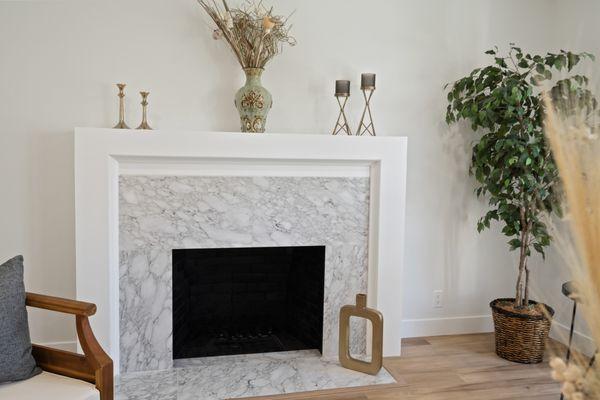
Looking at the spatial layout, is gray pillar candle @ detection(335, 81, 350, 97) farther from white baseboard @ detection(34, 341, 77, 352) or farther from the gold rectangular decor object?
white baseboard @ detection(34, 341, 77, 352)

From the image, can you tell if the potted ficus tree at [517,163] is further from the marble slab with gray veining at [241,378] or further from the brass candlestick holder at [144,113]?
the brass candlestick holder at [144,113]

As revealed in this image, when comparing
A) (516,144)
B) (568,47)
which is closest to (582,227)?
(516,144)

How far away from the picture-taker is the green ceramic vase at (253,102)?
2.76 metres

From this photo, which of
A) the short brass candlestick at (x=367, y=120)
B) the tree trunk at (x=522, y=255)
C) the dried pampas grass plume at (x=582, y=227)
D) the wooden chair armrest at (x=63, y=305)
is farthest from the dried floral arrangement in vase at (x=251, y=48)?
the dried pampas grass plume at (x=582, y=227)

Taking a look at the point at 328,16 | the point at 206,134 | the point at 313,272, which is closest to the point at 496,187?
the point at 313,272

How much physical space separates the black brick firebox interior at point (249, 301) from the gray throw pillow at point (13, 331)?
3.70 ft

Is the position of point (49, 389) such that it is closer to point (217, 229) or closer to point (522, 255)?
point (217, 229)

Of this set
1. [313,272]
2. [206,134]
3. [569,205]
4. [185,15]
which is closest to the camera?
[569,205]

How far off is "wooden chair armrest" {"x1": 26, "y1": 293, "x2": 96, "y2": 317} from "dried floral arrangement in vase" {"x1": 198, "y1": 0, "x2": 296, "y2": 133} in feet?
4.35

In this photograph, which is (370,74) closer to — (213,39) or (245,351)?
(213,39)

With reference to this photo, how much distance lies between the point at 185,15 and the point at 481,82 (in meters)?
1.80

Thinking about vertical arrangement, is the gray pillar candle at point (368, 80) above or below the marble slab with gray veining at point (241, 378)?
above

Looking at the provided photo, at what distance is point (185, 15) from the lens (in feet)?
9.39

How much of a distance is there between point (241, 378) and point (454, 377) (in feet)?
3.94
